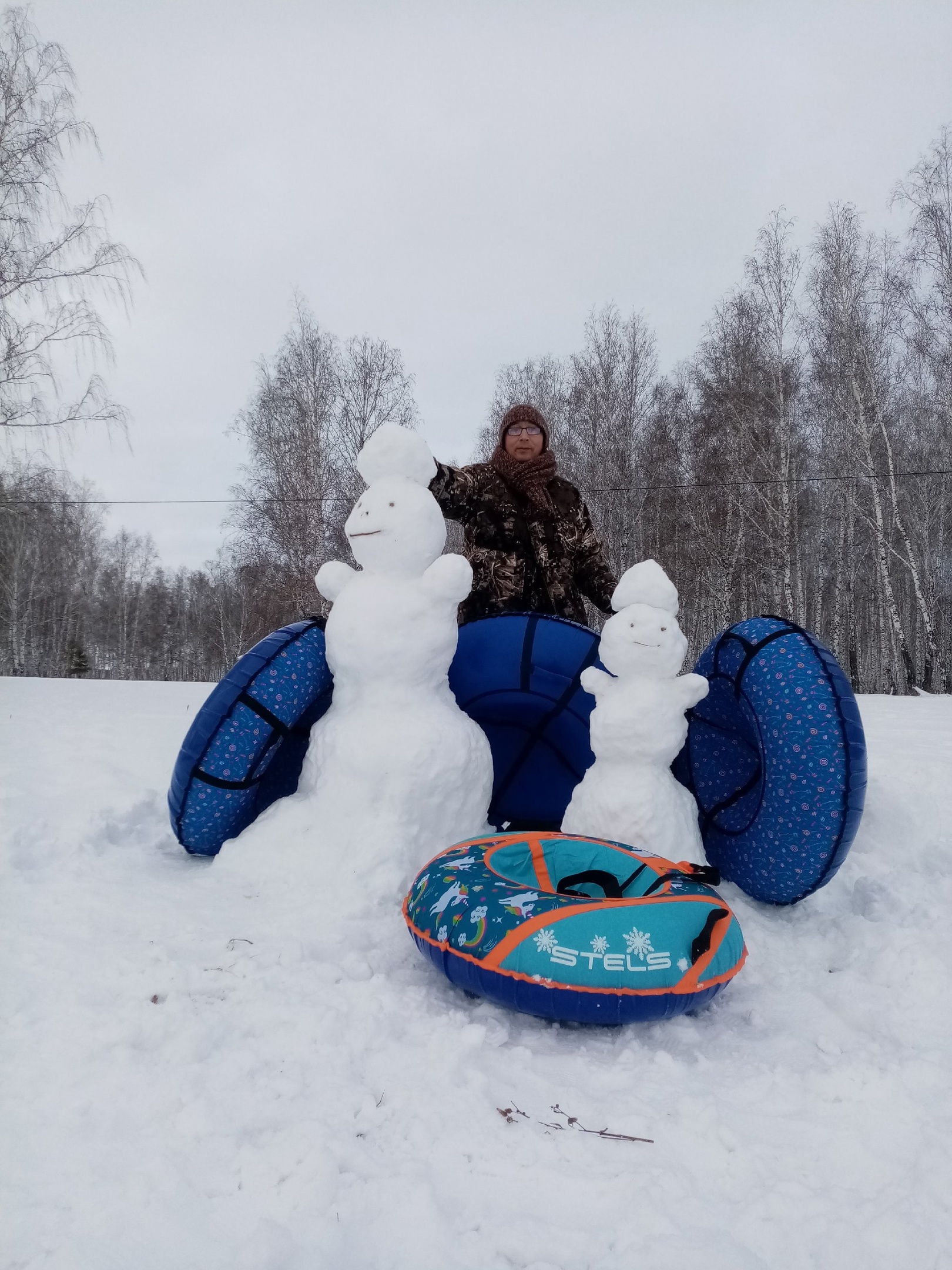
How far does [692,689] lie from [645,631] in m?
0.29

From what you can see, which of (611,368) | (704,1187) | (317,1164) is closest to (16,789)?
(317,1164)

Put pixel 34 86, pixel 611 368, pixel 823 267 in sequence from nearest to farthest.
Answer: pixel 34 86 → pixel 823 267 → pixel 611 368

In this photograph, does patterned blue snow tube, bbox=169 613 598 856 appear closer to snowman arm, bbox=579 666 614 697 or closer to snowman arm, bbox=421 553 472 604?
snowman arm, bbox=579 666 614 697

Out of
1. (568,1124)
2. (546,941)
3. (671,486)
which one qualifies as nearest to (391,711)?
(546,941)

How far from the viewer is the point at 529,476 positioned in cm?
351

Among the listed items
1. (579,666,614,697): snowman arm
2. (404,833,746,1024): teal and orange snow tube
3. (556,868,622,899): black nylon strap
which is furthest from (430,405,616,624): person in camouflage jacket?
(404,833,746,1024): teal and orange snow tube

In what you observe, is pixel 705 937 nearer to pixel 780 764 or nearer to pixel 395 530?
pixel 780 764

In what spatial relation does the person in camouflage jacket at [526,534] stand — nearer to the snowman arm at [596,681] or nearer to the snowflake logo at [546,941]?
the snowman arm at [596,681]

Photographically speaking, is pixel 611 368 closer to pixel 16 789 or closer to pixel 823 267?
pixel 823 267

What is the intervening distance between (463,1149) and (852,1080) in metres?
0.91

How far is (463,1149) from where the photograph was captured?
1.30 meters

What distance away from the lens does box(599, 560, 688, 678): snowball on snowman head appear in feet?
8.48

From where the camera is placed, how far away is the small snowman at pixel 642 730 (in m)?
2.52

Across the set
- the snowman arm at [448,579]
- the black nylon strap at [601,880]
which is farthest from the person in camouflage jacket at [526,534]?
the black nylon strap at [601,880]
